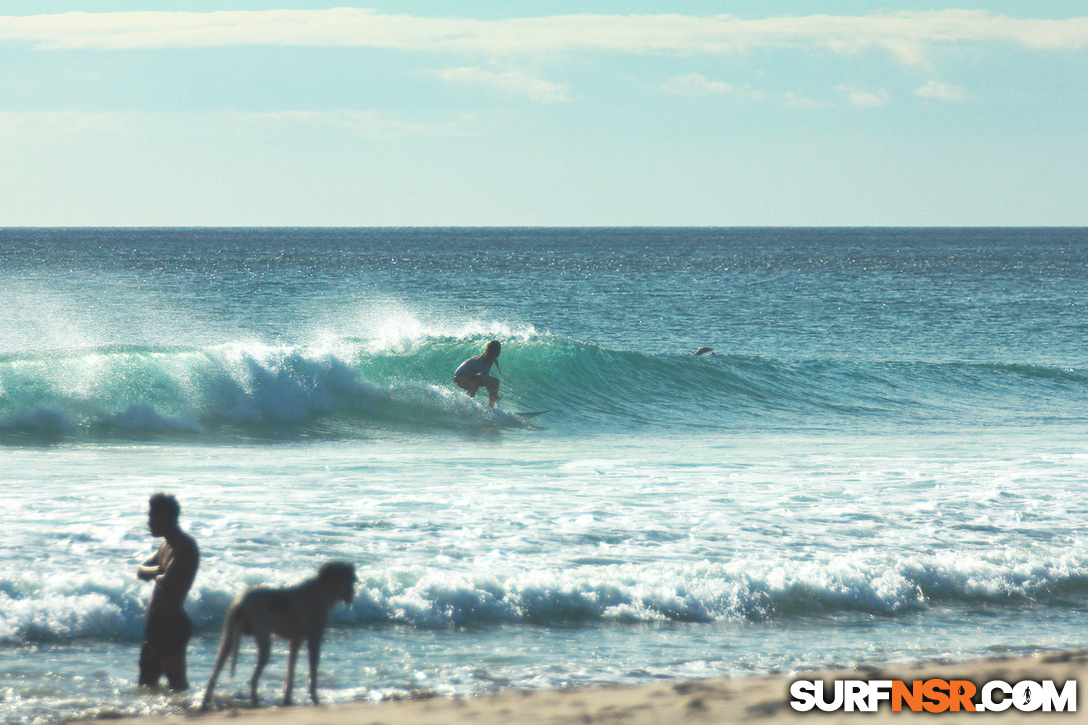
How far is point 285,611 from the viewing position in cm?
420

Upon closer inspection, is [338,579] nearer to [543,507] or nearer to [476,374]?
[543,507]

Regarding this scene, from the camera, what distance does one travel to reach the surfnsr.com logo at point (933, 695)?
441 centimetres

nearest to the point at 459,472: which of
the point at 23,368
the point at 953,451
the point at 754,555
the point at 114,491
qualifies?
the point at 114,491

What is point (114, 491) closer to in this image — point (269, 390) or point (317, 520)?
point (317, 520)

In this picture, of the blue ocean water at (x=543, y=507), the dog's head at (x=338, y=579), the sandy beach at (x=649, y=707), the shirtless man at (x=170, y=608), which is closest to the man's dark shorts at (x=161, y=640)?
the shirtless man at (x=170, y=608)

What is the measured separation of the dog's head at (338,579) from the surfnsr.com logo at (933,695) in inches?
75.8

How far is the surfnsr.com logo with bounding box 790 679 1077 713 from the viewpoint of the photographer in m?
4.41

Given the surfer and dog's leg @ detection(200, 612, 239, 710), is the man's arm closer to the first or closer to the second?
dog's leg @ detection(200, 612, 239, 710)

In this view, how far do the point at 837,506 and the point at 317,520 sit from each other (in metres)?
4.31

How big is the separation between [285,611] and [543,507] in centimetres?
457

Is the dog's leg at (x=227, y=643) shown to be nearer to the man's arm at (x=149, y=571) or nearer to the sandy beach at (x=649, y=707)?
the sandy beach at (x=649, y=707)

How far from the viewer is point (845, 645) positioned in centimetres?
599

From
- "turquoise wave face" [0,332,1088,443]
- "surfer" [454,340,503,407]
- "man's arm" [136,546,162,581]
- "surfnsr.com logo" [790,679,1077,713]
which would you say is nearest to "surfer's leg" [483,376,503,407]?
"surfer" [454,340,503,407]

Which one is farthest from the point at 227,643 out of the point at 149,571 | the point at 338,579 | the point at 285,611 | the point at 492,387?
the point at 492,387
